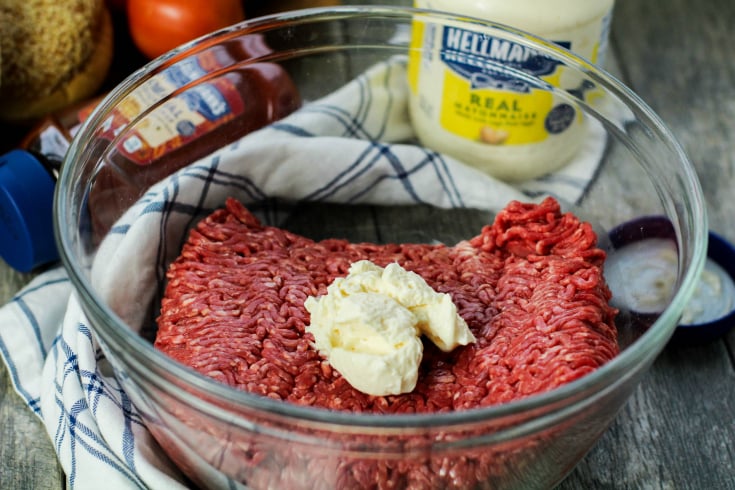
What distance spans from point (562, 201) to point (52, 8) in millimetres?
954

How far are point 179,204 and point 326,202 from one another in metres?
0.29

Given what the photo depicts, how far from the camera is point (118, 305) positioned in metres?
1.40

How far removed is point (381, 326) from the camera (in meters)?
1.17

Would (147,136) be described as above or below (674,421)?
above

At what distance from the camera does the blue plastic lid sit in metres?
1.54

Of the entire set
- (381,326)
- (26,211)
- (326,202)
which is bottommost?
(326,202)

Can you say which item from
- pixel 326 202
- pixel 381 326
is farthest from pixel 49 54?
pixel 381 326

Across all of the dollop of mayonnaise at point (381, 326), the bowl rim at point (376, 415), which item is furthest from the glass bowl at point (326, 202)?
the dollop of mayonnaise at point (381, 326)

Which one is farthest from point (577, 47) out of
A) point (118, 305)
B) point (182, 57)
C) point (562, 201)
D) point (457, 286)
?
point (118, 305)

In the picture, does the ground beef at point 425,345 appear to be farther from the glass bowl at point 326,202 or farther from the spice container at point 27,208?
the spice container at point 27,208

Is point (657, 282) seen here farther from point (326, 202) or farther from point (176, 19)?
point (176, 19)

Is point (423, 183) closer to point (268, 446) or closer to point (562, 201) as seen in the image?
point (562, 201)

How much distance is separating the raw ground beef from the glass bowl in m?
0.09

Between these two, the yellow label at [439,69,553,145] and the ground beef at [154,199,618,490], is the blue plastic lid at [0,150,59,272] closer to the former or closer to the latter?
the ground beef at [154,199,618,490]
